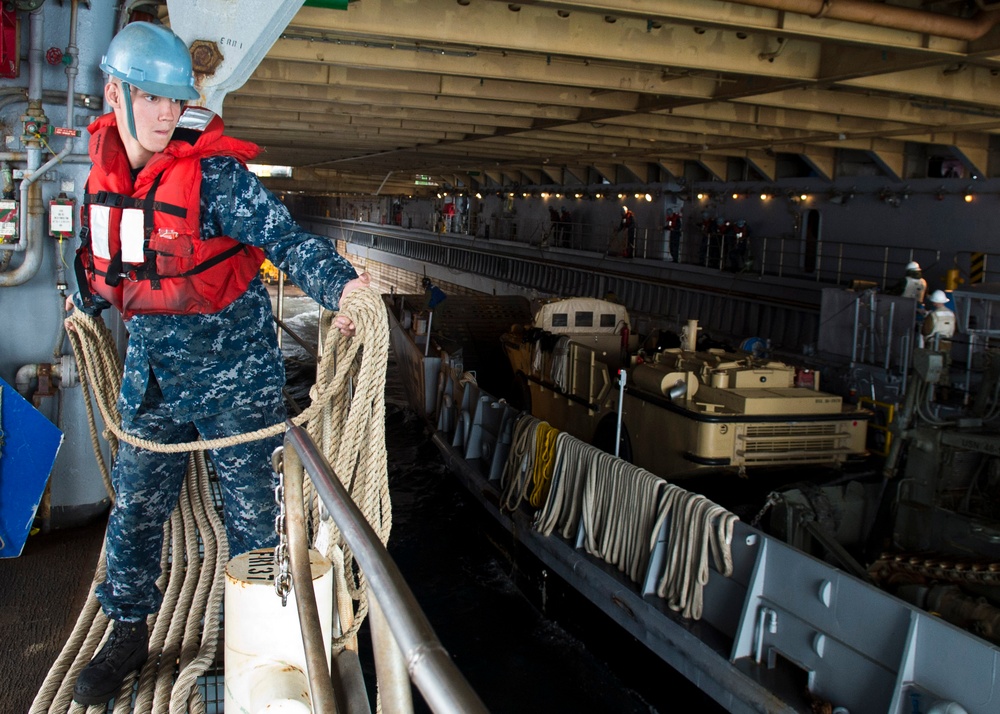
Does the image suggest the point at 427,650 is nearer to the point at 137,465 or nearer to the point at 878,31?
the point at 137,465

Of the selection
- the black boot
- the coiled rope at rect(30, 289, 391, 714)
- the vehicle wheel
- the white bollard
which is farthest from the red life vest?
the vehicle wheel

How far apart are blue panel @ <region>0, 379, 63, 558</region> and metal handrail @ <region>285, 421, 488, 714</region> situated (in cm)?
482

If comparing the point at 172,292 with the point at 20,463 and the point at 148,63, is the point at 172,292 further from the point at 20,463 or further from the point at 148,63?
the point at 20,463

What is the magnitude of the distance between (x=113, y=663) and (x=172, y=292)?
5.03 feet

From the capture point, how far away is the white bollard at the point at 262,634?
2.83m

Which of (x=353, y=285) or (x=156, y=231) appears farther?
(x=156, y=231)

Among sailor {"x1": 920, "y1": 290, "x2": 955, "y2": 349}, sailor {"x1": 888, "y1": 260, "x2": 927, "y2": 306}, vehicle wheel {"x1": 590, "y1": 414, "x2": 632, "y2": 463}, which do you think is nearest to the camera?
sailor {"x1": 920, "y1": 290, "x2": 955, "y2": 349}

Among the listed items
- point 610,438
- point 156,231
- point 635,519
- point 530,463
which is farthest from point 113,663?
point 610,438

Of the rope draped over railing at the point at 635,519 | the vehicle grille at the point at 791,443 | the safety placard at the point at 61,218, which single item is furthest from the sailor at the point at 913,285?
the safety placard at the point at 61,218

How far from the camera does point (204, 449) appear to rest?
3.78 m

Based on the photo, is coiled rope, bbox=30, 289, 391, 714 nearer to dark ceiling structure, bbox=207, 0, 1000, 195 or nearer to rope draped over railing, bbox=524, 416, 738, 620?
rope draped over railing, bbox=524, 416, 738, 620

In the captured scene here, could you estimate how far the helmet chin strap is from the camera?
11.0ft

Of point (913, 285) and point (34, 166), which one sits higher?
point (34, 166)

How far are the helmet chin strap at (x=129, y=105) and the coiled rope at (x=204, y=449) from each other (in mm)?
1111
